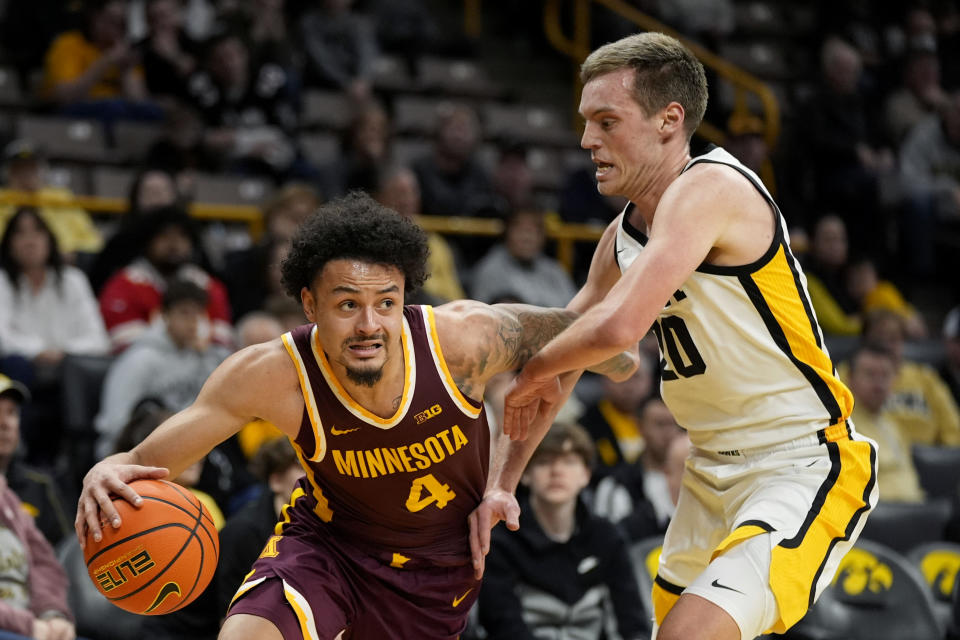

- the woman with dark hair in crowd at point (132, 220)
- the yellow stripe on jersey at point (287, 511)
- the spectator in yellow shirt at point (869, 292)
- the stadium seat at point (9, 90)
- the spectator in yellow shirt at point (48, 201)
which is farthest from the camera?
the spectator in yellow shirt at point (869, 292)

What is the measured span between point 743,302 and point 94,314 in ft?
18.0

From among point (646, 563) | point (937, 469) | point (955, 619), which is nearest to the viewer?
point (955, 619)

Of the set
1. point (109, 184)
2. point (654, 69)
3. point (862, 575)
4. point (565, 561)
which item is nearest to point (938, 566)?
point (862, 575)

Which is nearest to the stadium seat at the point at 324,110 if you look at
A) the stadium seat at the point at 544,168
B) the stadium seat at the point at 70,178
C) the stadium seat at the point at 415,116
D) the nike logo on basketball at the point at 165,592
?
the stadium seat at the point at 415,116

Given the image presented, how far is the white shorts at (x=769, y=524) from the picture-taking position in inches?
145

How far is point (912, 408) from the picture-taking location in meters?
10.2

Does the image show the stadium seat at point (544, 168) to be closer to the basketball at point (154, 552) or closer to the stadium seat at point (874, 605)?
the stadium seat at point (874, 605)

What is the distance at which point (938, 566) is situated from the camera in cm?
766

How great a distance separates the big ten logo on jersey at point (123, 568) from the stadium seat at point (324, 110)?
25.9ft

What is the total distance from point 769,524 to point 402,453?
1190 millimetres

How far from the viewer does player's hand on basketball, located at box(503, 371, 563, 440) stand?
4.21 m

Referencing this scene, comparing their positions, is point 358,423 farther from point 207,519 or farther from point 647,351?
point 647,351

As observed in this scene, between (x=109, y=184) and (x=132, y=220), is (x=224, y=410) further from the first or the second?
(x=109, y=184)

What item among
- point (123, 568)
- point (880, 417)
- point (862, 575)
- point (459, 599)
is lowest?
point (862, 575)
